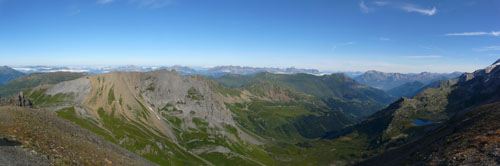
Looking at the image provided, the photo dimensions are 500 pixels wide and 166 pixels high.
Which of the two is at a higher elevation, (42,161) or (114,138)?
(42,161)

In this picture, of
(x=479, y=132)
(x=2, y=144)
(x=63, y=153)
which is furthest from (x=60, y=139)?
(x=479, y=132)

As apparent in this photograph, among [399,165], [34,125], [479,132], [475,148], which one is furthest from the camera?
[399,165]

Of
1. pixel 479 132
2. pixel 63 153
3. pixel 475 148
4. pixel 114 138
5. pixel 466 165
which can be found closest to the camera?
pixel 466 165

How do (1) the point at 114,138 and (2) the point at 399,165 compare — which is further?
(1) the point at 114,138

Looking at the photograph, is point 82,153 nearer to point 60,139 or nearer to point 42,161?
point 60,139

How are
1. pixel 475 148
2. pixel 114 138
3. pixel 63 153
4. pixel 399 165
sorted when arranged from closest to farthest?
pixel 475 148 → pixel 63 153 → pixel 399 165 → pixel 114 138

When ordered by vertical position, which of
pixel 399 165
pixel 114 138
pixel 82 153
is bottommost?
pixel 114 138

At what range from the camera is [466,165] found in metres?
38.4

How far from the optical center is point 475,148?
4228 centimetres

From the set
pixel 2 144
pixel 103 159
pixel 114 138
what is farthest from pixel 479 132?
pixel 114 138

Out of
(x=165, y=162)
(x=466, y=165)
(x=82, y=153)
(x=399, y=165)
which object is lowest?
(x=165, y=162)

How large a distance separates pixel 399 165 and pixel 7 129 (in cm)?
8463

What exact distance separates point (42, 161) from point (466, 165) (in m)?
66.5

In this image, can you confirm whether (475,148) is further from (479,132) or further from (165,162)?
(165,162)
